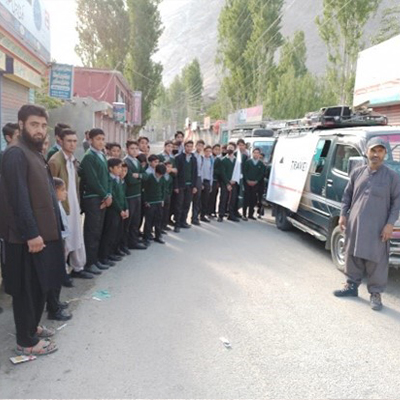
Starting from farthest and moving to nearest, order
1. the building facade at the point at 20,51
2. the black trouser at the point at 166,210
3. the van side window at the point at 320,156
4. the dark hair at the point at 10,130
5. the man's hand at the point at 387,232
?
1. the building facade at the point at 20,51
2. the black trouser at the point at 166,210
3. the van side window at the point at 320,156
4. the dark hair at the point at 10,130
5. the man's hand at the point at 387,232

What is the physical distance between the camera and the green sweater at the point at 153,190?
7.30 metres

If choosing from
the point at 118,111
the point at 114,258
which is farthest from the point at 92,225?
the point at 118,111

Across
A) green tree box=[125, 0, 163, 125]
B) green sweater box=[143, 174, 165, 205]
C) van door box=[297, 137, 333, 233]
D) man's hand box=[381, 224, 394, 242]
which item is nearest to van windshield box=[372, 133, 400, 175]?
van door box=[297, 137, 333, 233]

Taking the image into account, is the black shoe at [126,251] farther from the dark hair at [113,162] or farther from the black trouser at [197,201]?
the black trouser at [197,201]

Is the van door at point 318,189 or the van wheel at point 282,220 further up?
the van door at point 318,189

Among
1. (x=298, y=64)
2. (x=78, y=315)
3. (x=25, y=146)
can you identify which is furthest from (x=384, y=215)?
(x=298, y=64)

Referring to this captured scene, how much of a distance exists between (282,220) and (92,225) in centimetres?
484

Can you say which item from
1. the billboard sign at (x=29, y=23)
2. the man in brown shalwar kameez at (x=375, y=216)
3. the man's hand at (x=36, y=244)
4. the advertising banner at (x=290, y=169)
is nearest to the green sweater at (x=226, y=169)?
the advertising banner at (x=290, y=169)

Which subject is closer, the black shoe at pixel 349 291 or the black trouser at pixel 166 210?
the black shoe at pixel 349 291

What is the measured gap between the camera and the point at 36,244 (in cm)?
320

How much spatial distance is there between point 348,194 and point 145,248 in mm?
3469

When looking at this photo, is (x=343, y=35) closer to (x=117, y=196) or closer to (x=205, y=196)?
(x=205, y=196)

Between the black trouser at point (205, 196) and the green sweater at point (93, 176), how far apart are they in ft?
14.3

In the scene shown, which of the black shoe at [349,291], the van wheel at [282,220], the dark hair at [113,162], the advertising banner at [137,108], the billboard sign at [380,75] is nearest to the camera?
the black shoe at [349,291]
